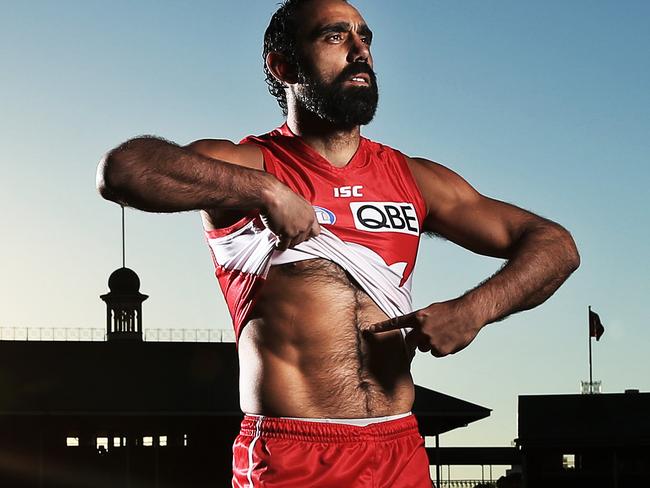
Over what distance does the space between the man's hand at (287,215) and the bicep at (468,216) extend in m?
0.63

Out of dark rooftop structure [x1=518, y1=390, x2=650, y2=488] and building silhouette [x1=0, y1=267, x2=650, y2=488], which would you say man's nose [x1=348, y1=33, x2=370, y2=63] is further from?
dark rooftop structure [x1=518, y1=390, x2=650, y2=488]

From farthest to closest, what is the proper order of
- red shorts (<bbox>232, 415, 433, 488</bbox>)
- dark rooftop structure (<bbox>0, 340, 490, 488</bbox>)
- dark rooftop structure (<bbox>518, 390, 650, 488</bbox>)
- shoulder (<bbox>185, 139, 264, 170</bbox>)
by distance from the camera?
dark rooftop structure (<bbox>518, 390, 650, 488</bbox>)
dark rooftop structure (<bbox>0, 340, 490, 488</bbox>)
red shorts (<bbox>232, 415, 433, 488</bbox>)
shoulder (<bbox>185, 139, 264, 170</bbox>)

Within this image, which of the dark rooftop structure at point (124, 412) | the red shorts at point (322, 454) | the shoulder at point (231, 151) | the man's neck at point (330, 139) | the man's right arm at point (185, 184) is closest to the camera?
the man's right arm at point (185, 184)

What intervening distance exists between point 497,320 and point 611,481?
32.0 metres

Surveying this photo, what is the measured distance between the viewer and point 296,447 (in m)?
3.62

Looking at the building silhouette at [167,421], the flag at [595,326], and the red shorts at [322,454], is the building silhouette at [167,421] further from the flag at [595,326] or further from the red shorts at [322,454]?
the red shorts at [322,454]

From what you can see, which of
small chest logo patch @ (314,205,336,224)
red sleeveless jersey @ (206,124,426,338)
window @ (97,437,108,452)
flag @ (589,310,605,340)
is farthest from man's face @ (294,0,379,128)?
flag @ (589,310,605,340)

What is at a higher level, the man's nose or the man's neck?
the man's nose

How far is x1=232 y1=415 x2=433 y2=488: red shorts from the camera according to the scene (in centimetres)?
361

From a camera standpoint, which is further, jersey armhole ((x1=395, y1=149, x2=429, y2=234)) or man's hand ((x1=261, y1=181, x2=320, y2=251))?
jersey armhole ((x1=395, y1=149, x2=429, y2=234))

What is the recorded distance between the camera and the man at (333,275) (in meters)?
3.53

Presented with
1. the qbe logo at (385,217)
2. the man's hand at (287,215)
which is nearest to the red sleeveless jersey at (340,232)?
the qbe logo at (385,217)

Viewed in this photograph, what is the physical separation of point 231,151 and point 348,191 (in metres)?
0.36

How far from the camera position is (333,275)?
356cm
